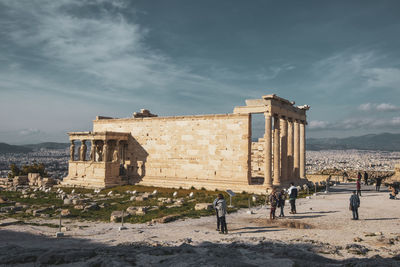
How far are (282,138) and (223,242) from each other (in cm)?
1798

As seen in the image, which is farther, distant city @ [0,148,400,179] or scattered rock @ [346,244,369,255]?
distant city @ [0,148,400,179]

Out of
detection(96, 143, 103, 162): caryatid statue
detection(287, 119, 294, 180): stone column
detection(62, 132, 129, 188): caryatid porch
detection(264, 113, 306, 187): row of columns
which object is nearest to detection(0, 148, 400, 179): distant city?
detection(96, 143, 103, 162): caryatid statue

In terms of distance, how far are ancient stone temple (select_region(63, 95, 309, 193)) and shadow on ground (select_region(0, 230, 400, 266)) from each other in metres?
13.5

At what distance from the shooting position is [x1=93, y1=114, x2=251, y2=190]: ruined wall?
2531 cm

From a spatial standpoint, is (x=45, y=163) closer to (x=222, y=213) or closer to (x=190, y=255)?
(x=222, y=213)

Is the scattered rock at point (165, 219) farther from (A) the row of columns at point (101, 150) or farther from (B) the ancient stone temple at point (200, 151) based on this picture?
(A) the row of columns at point (101, 150)

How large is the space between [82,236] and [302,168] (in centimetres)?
2149

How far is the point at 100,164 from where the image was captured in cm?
2930

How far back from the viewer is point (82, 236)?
1225cm

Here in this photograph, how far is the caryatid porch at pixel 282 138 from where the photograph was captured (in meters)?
24.1

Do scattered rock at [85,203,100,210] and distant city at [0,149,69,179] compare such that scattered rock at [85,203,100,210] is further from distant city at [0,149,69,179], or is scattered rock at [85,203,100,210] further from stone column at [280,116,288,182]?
distant city at [0,149,69,179]

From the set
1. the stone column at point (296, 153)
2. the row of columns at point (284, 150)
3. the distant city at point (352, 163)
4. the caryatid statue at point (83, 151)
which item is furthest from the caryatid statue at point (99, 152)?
the distant city at point (352, 163)

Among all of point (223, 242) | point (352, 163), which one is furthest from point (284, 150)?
point (352, 163)

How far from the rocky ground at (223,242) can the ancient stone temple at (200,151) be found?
8.50m
